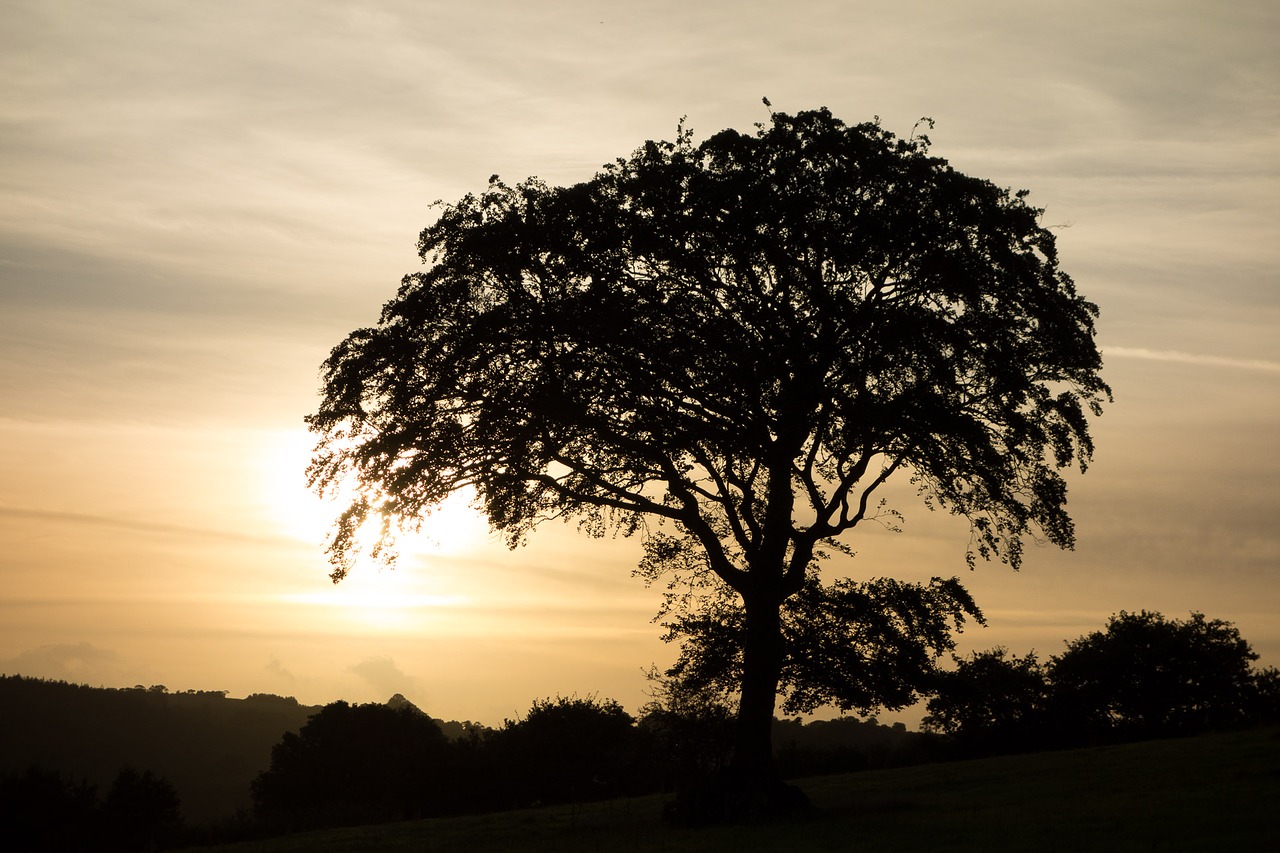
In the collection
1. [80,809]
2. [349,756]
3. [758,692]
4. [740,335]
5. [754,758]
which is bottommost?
[80,809]

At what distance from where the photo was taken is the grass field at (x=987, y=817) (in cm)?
2078

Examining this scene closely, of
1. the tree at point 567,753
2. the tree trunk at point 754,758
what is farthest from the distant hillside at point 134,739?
the tree trunk at point 754,758

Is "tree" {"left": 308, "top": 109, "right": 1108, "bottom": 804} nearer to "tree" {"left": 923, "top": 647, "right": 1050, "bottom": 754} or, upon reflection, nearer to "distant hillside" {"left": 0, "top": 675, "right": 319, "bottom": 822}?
"tree" {"left": 923, "top": 647, "right": 1050, "bottom": 754}

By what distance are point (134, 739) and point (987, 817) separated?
17561cm

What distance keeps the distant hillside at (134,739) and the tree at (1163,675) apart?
105 m

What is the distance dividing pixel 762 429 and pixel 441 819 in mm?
19529

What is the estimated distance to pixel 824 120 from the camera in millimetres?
27438

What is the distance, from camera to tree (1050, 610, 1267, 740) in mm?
65938

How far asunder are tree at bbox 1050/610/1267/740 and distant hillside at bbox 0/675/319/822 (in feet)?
345

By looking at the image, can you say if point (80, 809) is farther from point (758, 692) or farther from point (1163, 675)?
point (1163, 675)

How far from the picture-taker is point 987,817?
2453cm

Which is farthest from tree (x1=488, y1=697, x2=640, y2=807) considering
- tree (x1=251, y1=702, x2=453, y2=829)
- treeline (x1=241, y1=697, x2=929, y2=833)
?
tree (x1=251, y1=702, x2=453, y2=829)

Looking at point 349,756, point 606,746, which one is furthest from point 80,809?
point 606,746

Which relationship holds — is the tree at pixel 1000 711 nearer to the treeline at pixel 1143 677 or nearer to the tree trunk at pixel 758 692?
the treeline at pixel 1143 677
